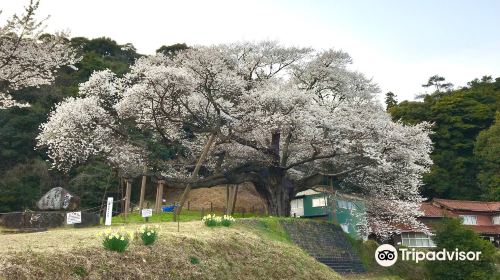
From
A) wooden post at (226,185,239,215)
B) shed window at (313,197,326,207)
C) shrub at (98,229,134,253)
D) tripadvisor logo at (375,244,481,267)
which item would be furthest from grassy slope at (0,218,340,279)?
shed window at (313,197,326,207)

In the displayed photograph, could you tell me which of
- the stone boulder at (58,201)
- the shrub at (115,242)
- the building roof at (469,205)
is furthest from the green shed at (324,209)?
the shrub at (115,242)

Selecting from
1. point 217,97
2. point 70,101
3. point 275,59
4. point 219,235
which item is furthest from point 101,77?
point 219,235

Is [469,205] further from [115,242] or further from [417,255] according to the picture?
[115,242]

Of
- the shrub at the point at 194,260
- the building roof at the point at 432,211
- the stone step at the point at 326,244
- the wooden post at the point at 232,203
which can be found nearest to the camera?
the shrub at the point at 194,260

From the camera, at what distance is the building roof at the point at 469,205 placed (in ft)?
142

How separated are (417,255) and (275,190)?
8868 millimetres

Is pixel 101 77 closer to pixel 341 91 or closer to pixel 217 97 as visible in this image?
pixel 217 97

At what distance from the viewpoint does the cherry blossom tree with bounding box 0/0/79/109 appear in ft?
48.3

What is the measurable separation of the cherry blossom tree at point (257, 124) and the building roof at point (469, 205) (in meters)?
14.5

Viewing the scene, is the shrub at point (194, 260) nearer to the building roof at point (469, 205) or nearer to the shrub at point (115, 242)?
the shrub at point (115, 242)

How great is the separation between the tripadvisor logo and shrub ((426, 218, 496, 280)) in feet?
0.59

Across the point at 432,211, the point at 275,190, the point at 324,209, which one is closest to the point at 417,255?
the point at 275,190

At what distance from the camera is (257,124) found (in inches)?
1046

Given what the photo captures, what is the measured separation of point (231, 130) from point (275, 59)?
6.01 meters
